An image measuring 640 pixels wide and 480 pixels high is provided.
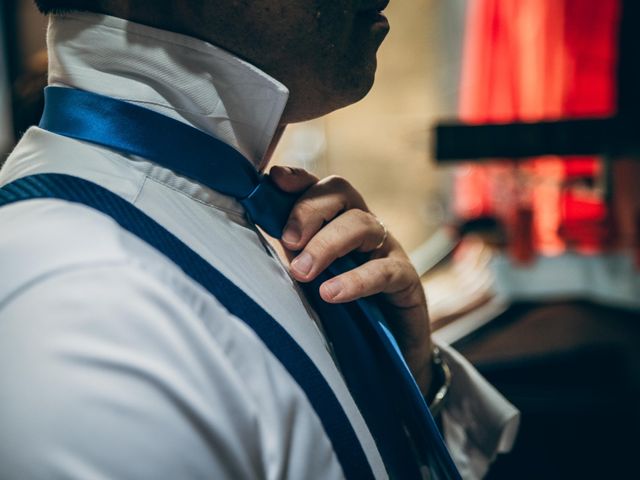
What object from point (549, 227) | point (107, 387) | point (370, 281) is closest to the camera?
point (107, 387)

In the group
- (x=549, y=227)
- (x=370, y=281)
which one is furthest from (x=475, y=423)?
(x=549, y=227)

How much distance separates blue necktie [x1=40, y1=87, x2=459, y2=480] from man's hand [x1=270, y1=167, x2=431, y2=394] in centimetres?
2

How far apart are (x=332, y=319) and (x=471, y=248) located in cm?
239

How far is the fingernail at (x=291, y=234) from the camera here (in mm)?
674

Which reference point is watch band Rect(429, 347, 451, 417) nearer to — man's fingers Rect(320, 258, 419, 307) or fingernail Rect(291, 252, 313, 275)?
man's fingers Rect(320, 258, 419, 307)

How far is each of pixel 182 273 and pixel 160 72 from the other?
0.71 ft

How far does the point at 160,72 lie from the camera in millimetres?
606

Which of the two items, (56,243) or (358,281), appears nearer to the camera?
(56,243)

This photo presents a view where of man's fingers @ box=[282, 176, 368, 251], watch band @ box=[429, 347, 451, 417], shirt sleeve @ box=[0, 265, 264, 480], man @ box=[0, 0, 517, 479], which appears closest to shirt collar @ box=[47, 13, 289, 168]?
man @ box=[0, 0, 517, 479]

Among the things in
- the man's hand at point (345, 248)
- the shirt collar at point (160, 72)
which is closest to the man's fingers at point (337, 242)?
the man's hand at point (345, 248)

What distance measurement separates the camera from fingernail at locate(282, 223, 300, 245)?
2.21 feet

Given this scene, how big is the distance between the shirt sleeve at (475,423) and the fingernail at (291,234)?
42 centimetres

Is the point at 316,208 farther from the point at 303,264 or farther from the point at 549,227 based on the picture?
the point at 549,227

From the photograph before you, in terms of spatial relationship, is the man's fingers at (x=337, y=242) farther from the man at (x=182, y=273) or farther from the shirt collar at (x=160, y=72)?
the shirt collar at (x=160, y=72)
